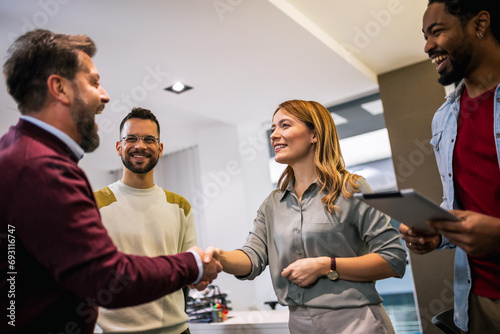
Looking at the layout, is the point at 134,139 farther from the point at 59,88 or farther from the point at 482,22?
the point at 482,22

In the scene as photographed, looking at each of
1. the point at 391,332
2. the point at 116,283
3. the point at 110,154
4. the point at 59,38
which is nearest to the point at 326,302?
the point at 391,332

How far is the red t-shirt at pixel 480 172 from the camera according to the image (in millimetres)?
1284

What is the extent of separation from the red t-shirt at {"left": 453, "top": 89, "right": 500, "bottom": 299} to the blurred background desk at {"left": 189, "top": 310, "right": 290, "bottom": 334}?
181cm

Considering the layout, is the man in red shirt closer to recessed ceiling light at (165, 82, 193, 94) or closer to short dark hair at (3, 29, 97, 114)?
short dark hair at (3, 29, 97, 114)

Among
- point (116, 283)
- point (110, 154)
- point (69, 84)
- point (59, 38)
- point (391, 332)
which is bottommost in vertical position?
point (391, 332)

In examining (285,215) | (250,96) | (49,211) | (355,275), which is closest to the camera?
(49,211)

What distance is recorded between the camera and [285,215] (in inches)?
65.6

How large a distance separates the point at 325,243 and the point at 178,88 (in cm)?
313

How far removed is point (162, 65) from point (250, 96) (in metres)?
1.24

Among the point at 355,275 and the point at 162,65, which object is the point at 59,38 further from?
the point at 162,65

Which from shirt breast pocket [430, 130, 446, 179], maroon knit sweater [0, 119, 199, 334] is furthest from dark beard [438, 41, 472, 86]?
maroon knit sweater [0, 119, 199, 334]

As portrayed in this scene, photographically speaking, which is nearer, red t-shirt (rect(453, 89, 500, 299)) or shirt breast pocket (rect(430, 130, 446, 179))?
red t-shirt (rect(453, 89, 500, 299))

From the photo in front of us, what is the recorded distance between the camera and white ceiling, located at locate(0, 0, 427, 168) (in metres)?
2.95

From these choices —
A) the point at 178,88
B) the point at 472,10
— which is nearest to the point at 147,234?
the point at 472,10
